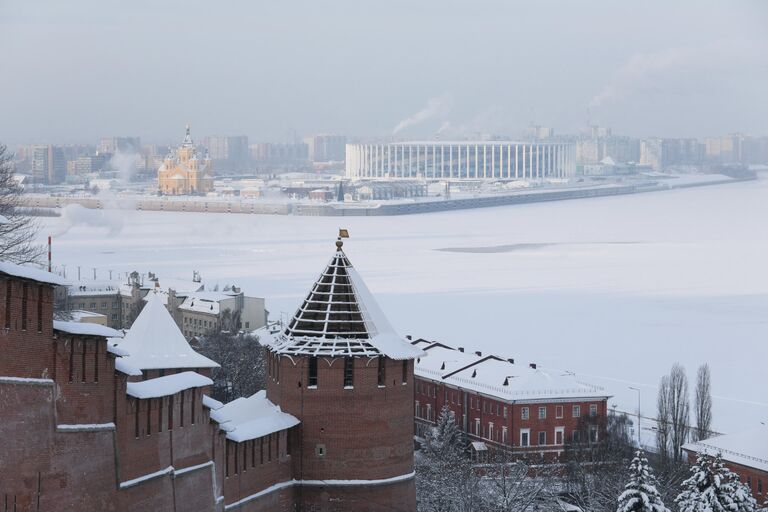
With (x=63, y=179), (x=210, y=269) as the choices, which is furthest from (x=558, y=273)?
(x=63, y=179)

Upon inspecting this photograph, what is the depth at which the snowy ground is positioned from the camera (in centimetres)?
3841

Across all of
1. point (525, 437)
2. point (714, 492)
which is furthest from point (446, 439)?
point (714, 492)

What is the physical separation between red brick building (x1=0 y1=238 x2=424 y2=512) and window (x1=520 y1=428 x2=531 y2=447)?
Result: 35.7 ft

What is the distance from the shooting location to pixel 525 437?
98.1 feet

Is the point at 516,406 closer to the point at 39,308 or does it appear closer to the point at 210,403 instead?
the point at 210,403

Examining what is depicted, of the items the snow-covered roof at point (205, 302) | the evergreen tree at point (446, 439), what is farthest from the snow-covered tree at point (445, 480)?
the snow-covered roof at point (205, 302)

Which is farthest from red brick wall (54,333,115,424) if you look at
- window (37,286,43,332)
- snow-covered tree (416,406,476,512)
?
snow-covered tree (416,406,476,512)

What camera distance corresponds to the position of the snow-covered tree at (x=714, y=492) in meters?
17.6

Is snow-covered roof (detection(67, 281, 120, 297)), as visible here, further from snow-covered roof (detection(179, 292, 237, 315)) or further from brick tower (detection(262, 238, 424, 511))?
brick tower (detection(262, 238, 424, 511))

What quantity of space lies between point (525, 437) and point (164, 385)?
16.1m

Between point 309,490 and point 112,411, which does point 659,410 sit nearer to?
point 309,490

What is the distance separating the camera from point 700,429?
1096 inches

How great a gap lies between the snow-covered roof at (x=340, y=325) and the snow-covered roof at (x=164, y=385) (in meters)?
3.00

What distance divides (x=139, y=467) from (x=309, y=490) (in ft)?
14.7
